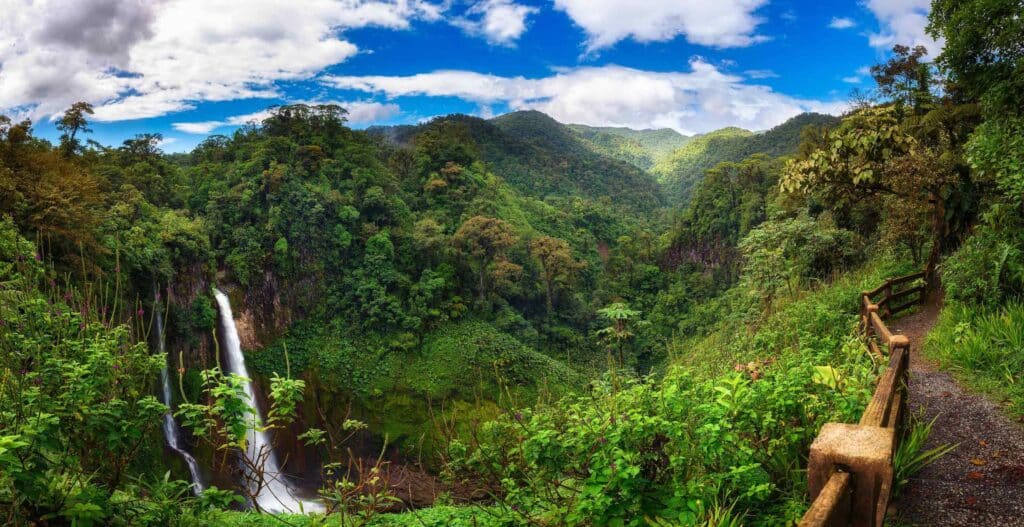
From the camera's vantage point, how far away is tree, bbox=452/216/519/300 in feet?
90.4

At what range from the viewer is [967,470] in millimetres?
3766

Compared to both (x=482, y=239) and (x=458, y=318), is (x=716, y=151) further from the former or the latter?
(x=458, y=318)

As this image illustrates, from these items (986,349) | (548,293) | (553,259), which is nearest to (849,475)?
(986,349)

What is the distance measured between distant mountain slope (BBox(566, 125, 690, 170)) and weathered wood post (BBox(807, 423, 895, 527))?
105 m

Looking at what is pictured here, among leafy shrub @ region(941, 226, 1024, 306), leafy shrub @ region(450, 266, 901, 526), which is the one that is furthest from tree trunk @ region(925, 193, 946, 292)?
leafy shrub @ region(450, 266, 901, 526)

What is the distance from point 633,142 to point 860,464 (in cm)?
13212

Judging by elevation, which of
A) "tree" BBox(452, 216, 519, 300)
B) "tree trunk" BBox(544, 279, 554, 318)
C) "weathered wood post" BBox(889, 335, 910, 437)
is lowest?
"tree trunk" BBox(544, 279, 554, 318)

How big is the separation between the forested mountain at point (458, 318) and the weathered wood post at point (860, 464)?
3.12ft

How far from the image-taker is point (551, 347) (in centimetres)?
3058

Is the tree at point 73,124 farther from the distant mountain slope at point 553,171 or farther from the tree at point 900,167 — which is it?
the distant mountain slope at point 553,171

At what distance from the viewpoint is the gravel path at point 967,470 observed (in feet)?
10.6

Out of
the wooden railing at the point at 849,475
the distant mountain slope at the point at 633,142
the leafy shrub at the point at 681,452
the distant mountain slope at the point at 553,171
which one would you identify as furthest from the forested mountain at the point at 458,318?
the distant mountain slope at the point at 633,142

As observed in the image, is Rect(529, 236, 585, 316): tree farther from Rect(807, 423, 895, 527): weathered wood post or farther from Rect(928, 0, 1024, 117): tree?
Rect(807, 423, 895, 527): weathered wood post

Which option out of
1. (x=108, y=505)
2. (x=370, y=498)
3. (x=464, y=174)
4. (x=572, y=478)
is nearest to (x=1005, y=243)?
A: (x=572, y=478)
